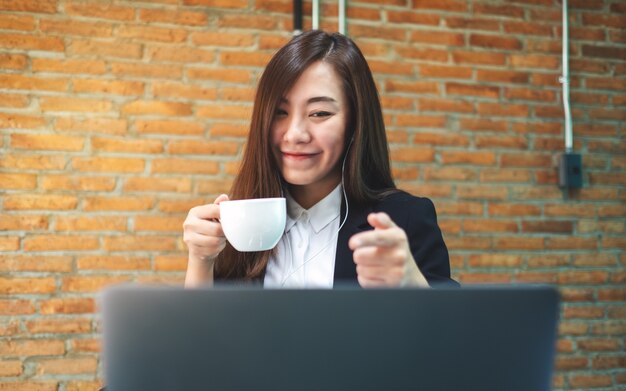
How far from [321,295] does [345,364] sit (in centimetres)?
6

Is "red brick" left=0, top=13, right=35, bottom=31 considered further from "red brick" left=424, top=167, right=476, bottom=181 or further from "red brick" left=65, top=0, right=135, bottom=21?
"red brick" left=424, top=167, right=476, bottom=181

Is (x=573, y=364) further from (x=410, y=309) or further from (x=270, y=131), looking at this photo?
(x=410, y=309)

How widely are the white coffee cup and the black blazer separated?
1.03ft

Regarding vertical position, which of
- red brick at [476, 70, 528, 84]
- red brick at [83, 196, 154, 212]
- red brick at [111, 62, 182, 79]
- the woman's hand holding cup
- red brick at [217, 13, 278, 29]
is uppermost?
red brick at [217, 13, 278, 29]

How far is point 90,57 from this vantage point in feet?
7.28

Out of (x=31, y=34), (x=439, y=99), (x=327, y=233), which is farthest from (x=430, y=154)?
(x=31, y=34)

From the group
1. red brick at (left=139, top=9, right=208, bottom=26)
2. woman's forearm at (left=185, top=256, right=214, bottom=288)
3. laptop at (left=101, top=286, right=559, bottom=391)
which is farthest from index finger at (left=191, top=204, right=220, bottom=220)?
red brick at (left=139, top=9, right=208, bottom=26)

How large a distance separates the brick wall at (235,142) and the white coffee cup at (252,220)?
1.31 meters

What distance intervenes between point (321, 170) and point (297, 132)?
0.11 metres

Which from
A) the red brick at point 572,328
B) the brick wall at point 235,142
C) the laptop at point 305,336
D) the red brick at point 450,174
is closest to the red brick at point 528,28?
the brick wall at point 235,142

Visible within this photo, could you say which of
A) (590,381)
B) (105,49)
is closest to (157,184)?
(105,49)

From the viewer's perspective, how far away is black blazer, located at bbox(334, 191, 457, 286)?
124 cm

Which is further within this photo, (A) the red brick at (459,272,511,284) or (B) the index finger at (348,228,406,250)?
(A) the red brick at (459,272,511,284)

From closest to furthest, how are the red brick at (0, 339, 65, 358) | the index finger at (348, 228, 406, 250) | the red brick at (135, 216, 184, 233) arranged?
the index finger at (348, 228, 406, 250) → the red brick at (0, 339, 65, 358) → the red brick at (135, 216, 184, 233)
